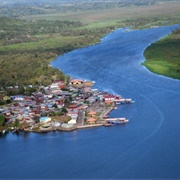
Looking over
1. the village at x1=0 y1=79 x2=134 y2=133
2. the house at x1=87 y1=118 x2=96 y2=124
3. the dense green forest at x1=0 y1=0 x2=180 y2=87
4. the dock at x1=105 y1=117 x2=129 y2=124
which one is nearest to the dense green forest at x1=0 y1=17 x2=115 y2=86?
the dense green forest at x1=0 y1=0 x2=180 y2=87

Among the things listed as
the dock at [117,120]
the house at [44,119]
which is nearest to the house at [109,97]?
the dock at [117,120]

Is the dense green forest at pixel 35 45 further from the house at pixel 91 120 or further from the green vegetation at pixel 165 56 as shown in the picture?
the house at pixel 91 120

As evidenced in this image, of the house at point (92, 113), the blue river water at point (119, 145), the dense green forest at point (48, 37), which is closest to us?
the blue river water at point (119, 145)

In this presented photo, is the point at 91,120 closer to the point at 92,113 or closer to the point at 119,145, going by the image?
the point at 92,113

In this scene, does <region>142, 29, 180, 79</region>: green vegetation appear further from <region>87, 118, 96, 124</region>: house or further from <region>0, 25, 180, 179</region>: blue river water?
<region>87, 118, 96, 124</region>: house

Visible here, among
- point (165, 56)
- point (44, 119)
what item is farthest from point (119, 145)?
point (165, 56)

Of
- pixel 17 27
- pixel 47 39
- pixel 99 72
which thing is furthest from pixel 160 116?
pixel 17 27
